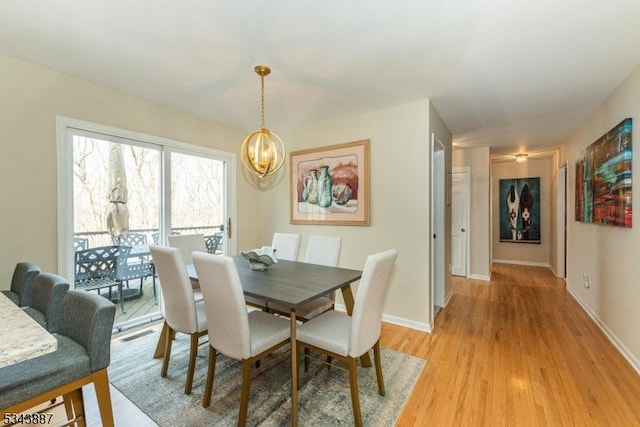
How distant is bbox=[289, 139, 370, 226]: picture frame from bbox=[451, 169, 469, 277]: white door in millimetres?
2599

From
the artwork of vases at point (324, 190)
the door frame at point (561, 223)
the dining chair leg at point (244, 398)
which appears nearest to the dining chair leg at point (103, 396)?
the dining chair leg at point (244, 398)

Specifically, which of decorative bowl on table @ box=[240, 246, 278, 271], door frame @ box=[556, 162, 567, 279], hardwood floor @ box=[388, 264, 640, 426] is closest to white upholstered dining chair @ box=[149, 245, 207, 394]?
decorative bowl on table @ box=[240, 246, 278, 271]

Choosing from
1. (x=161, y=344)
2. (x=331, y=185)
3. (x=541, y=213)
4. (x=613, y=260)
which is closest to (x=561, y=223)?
(x=541, y=213)

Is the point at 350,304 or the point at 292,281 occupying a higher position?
the point at 292,281

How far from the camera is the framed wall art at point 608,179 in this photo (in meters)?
2.36

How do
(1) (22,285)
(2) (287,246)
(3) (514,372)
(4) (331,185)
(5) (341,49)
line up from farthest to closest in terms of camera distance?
(4) (331,185)
(2) (287,246)
(3) (514,372)
(5) (341,49)
(1) (22,285)

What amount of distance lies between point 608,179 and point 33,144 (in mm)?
4972

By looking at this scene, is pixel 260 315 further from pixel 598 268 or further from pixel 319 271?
pixel 598 268

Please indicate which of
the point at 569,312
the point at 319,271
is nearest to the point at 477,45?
the point at 319,271

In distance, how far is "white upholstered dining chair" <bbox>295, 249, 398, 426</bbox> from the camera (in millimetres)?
1607

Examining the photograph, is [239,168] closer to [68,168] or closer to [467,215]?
[68,168]

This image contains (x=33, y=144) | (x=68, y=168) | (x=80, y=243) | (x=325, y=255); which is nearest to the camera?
(x=33, y=144)

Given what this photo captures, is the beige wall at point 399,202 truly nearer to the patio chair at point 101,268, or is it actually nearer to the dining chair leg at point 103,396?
the patio chair at point 101,268

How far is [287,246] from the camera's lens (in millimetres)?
3027
